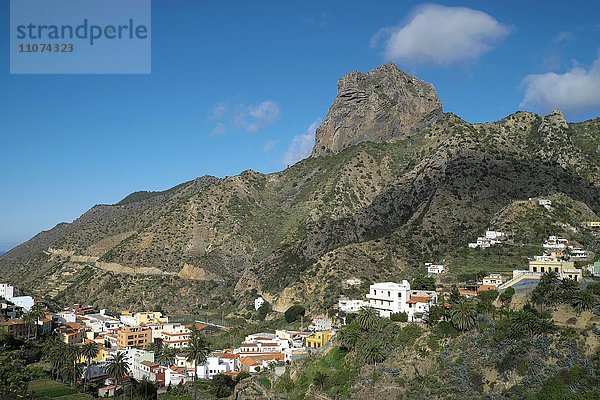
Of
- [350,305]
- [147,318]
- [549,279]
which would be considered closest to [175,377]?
[350,305]

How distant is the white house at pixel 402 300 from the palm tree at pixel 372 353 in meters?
5.78

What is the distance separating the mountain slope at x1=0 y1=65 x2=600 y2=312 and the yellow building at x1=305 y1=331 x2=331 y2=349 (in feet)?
51.4

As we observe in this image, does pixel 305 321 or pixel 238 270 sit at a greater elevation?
pixel 238 270

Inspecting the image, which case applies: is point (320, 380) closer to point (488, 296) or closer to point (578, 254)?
point (488, 296)

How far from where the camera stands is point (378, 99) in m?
148

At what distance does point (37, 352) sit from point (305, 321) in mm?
31408

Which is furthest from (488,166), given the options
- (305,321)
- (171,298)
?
(171,298)

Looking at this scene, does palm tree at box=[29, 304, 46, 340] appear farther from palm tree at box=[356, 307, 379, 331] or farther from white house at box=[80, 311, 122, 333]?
palm tree at box=[356, 307, 379, 331]

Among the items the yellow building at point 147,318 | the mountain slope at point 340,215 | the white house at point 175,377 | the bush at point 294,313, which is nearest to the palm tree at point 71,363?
the white house at point 175,377

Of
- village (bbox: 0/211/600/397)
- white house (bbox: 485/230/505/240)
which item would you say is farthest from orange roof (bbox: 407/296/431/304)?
white house (bbox: 485/230/505/240)

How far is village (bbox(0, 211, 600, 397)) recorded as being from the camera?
175 ft

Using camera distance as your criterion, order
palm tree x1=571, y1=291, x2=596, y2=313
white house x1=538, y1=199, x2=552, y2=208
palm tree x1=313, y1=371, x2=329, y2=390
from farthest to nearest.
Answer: white house x1=538, y1=199, x2=552, y2=208 < palm tree x1=313, y1=371, x2=329, y2=390 < palm tree x1=571, y1=291, x2=596, y2=313

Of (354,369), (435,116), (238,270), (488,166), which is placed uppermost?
(435,116)

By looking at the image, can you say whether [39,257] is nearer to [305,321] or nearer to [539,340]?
[305,321]
